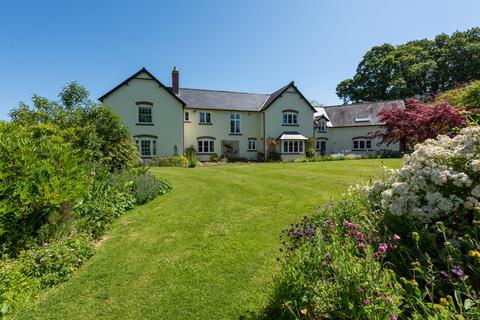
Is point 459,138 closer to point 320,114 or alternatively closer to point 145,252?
point 145,252

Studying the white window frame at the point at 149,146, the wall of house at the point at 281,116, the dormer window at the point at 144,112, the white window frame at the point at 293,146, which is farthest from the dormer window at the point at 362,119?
the dormer window at the point at 144,112

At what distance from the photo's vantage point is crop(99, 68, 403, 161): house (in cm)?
2544

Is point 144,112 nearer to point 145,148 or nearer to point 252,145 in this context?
point 145,148

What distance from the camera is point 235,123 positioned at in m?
30.5

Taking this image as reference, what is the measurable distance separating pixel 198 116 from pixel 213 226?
23.5 m

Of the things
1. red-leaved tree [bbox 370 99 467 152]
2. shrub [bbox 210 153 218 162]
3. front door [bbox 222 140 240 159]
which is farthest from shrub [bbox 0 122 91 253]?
front door [bbox 222 140 240 159]

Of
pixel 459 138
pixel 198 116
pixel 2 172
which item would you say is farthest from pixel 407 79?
Answer: pixel 2 172

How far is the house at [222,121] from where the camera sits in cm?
2544

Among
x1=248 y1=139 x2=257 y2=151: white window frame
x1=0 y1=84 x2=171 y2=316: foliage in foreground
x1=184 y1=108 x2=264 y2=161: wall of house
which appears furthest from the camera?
x1=248 y1=139 x2=257 y2=151: white window frame

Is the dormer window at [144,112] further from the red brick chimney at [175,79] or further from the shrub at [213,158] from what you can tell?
the shrub at [213,158]

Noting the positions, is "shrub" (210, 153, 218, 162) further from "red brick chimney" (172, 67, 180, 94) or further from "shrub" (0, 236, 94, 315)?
"shrub" (0, 236, 94, 315)

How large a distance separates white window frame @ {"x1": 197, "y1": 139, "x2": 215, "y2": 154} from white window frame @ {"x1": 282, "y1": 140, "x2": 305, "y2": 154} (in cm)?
787

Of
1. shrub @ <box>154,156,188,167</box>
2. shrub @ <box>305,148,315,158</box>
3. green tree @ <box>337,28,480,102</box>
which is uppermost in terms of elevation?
green tree @ <box>337,28,480,102</box>

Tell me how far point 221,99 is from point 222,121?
2.87 metres
